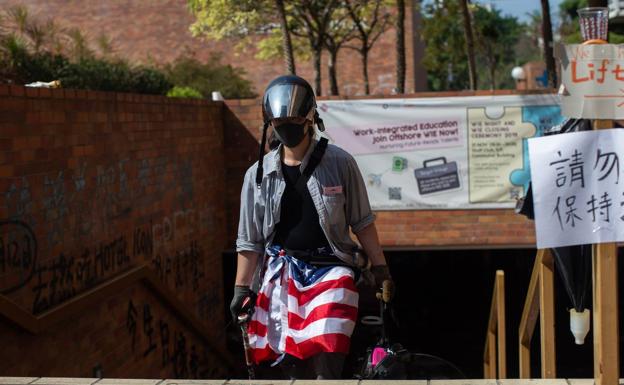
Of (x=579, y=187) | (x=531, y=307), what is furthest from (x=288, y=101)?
(x=531, y=307)

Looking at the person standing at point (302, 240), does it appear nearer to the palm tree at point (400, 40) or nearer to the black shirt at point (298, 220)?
the black shirt at point (298, 220)

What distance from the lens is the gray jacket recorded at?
14.3ft

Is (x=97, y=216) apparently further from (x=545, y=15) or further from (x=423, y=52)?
(x=423, y=52)

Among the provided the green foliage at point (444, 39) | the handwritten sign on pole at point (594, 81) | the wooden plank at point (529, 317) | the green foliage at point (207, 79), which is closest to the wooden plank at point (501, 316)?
the wooden plank at point (529, 317)

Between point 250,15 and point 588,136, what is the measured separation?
1669 centimetres

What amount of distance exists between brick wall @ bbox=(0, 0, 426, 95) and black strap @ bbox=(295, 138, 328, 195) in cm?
2807

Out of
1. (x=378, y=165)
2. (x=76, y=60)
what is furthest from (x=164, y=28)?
(x=378, y=165)

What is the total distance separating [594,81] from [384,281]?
4.35 feet

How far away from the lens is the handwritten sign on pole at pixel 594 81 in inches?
161

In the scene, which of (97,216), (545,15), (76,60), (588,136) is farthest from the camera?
(76,60)

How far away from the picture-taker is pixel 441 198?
36.3 ft

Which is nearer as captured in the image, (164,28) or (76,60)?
(76,60)

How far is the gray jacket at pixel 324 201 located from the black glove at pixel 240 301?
0.65ft

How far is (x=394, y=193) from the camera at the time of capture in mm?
11094
